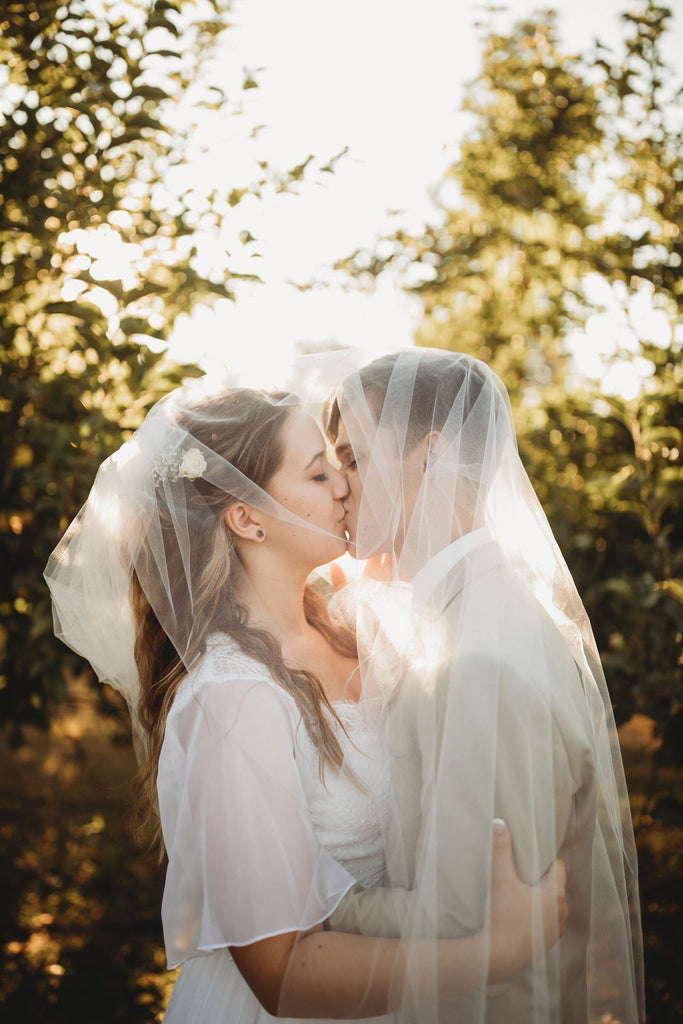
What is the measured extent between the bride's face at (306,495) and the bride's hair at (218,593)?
37 mm

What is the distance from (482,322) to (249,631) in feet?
10.7

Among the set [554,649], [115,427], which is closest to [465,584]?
[554,649]

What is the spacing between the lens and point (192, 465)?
204 centimetres

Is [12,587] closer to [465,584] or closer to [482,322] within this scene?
[465,584]

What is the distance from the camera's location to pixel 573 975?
1.88 m

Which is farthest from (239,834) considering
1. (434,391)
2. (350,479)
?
(434,391)

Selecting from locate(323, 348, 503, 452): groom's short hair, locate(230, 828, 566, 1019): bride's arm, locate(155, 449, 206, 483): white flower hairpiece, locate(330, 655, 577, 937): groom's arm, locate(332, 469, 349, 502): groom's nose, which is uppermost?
locate(323, 348, 503, 452): groom's short hair

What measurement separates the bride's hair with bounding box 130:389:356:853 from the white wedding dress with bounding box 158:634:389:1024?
0.05m

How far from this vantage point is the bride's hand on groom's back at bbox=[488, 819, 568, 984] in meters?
1.69

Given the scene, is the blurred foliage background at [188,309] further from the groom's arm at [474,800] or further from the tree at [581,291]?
the groom's arm at [474,800]

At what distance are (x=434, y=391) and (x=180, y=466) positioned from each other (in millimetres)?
701

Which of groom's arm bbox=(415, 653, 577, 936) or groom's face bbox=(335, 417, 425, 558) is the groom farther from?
groom's face bbox=(335, 417, 425, 558)

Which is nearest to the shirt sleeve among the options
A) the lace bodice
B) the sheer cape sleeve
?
the sheer cape sleeve

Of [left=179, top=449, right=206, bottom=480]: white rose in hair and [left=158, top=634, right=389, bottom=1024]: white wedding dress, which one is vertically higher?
[left=179, top=449, right=206, bottom=480]: white rose in hair
